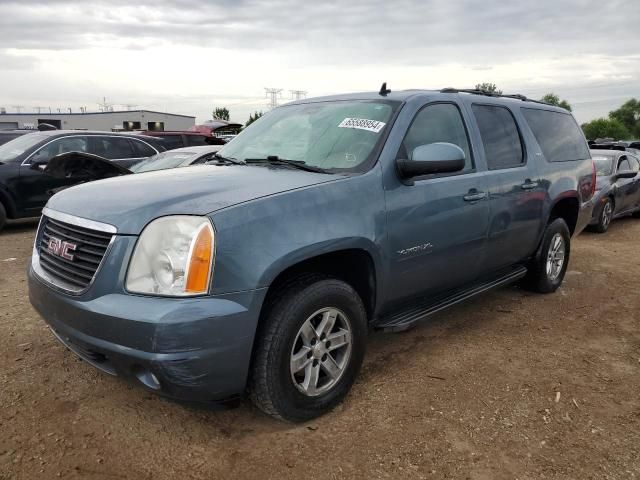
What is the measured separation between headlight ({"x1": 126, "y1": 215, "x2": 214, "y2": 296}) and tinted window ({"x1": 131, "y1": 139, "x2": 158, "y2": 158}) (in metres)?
8.14

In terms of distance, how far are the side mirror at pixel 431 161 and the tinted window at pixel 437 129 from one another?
13 centimetres

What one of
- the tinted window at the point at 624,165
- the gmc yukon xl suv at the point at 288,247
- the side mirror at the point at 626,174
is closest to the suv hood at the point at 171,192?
the gmc yukon xl suv at the point at 288,247

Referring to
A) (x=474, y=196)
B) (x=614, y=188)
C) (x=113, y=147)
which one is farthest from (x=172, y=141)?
(x=474, y=196)

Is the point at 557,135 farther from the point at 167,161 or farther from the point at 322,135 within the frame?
the point at 167,161

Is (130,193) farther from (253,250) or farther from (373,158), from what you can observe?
(373,158)

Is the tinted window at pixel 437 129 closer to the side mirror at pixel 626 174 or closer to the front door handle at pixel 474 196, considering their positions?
the front door handle at pixel 474 196

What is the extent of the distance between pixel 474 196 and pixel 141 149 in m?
7.93

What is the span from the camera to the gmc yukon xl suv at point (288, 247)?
238 cm

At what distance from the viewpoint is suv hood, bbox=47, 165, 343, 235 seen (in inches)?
97.7

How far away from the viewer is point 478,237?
3.86m

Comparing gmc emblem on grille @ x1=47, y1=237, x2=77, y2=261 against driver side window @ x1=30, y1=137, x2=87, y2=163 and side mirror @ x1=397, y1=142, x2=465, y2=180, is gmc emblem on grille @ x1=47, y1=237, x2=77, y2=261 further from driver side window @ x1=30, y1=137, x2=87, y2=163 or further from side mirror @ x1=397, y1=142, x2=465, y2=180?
driver side window @ x1=30, y1=137, x2=87, y2=163

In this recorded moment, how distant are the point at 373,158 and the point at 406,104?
23.4 inches

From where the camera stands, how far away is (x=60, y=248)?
2.75m

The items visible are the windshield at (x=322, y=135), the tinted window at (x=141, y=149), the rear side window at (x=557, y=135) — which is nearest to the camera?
the windshield at (x=322, y=135)
